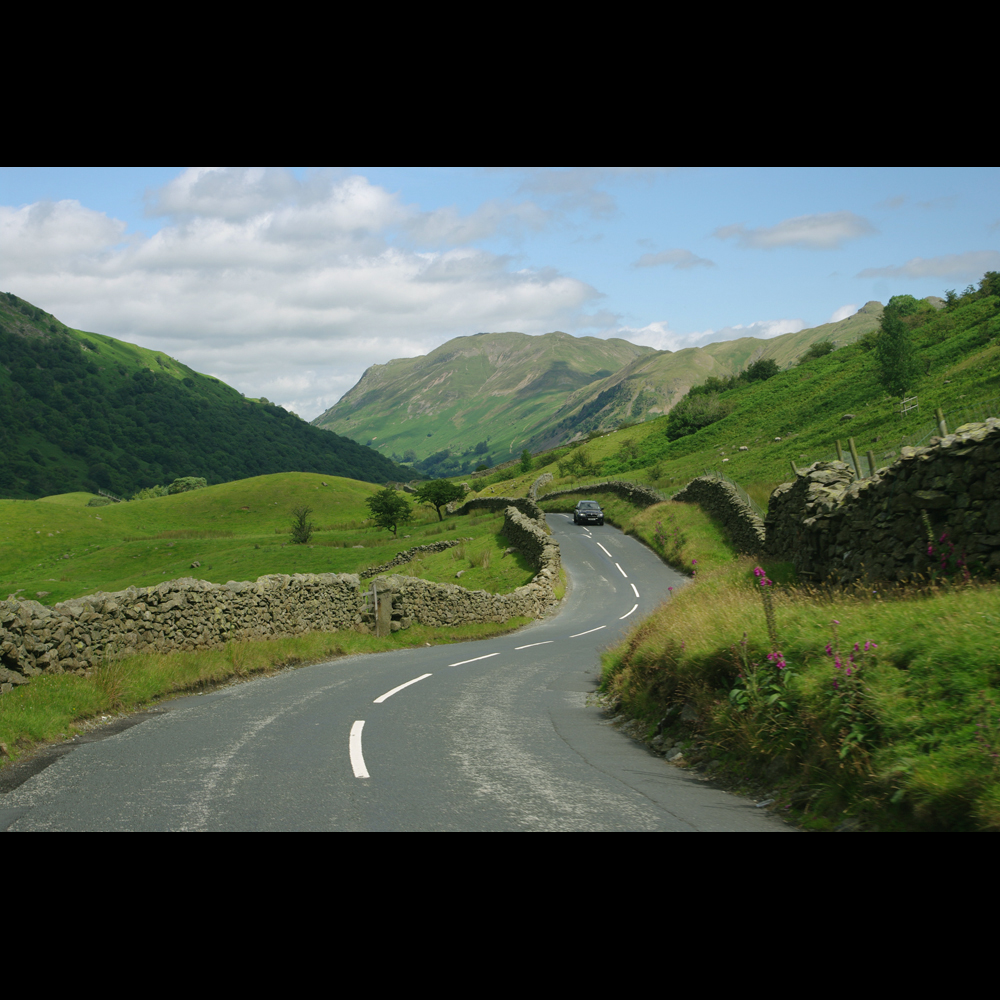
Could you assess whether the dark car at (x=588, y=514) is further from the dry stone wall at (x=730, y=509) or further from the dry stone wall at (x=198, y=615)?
the dry stone wall at (x=198, y=615)

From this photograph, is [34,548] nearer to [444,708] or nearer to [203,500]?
[203,500]

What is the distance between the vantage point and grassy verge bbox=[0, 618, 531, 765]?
884 centimetres

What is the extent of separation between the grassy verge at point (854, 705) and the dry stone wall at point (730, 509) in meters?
19.5

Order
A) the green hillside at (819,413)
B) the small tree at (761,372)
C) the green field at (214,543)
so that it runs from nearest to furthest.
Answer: the green field at (214,543) → the green hillside at (819,413) → the small tree at (761,372)

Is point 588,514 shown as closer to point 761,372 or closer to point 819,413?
point 819,413

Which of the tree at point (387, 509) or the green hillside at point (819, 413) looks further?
the tree at point (387, 509)

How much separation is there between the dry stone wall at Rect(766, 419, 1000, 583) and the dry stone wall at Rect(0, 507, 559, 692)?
12.2 metres

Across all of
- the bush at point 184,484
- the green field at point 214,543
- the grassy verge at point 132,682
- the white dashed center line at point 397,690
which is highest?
the bush at point 184,484

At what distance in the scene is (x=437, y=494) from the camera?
7825 cm

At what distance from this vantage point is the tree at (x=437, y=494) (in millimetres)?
77688

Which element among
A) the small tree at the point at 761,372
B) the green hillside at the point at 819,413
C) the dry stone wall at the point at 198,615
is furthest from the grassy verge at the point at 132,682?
the small tree at the point at 761,372

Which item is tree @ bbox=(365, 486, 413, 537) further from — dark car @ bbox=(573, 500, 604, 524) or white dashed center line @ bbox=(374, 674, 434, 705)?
white dashed center line @ bbox=(374, 674, 434, 705)

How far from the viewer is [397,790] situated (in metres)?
6.48

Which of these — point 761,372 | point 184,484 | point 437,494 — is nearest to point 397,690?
point 437,494
